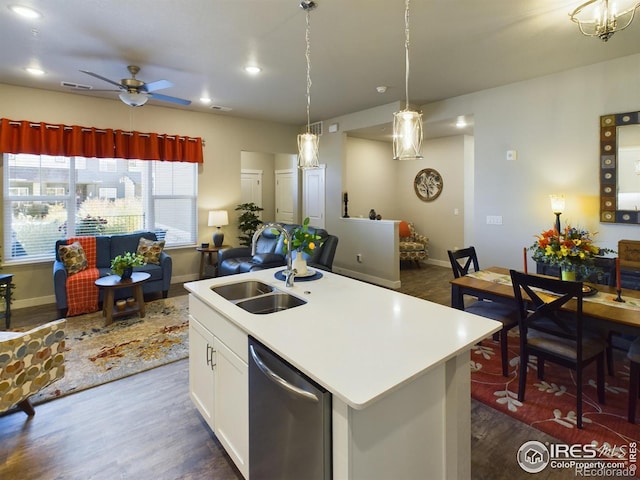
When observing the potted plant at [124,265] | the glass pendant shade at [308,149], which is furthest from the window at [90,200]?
the glass pendant shade at [308,149]

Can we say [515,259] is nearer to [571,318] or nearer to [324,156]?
[571,318]

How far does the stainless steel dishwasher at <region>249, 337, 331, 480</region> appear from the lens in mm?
1120

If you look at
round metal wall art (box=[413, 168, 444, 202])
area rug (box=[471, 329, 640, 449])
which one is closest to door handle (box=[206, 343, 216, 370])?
area rug (box=[471, 329, 640, 449])

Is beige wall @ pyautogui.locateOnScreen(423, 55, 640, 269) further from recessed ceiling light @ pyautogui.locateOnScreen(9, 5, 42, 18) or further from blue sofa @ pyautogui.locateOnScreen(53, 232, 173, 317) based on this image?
recessed ceiling light @ pyautogui.locateOnScreen(9, 5, 42, 18)

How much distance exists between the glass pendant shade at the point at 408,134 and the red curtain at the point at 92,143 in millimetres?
4481

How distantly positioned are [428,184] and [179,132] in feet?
16.6

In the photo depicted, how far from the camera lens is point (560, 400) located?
2.40 metres

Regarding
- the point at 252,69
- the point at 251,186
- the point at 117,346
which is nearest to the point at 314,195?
the point at 251,186

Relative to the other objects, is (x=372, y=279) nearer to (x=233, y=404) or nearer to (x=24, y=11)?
(x=233, y=404)

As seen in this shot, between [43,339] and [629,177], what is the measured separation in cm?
519

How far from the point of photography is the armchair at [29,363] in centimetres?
195

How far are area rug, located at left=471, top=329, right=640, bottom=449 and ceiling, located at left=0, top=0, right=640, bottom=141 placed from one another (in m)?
2.86

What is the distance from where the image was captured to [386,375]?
43.3 inches

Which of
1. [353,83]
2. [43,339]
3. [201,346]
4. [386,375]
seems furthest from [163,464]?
[353,83]
